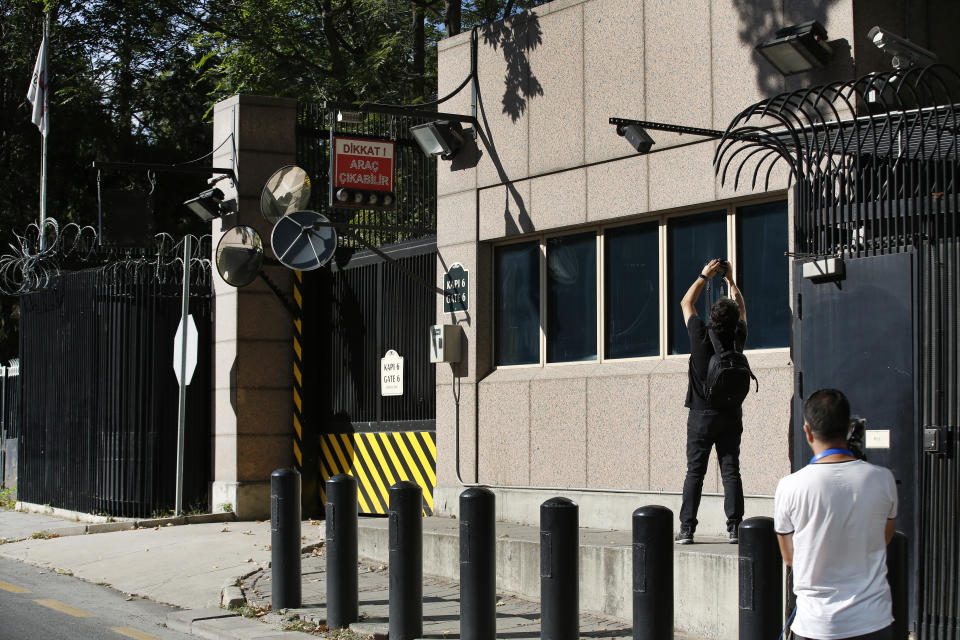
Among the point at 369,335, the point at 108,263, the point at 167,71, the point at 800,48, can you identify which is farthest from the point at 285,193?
the point at 167,71

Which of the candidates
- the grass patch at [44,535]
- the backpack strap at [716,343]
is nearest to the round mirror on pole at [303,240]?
the grass patch at [44,535]

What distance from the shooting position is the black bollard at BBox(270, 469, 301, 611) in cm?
873

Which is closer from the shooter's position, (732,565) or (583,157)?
(732,565)

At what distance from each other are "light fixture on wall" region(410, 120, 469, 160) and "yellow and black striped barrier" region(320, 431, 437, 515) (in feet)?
10.5

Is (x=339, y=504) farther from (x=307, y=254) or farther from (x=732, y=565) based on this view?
(x=307, y=254)

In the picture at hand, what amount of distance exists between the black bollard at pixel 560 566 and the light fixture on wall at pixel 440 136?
6.22m

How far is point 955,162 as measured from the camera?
6.87 metres

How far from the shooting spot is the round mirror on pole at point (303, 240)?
12602 mm

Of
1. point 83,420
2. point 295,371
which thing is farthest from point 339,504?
point 83,420

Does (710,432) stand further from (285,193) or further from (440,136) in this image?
(285,193)

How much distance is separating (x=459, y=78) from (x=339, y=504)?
602 centimetres

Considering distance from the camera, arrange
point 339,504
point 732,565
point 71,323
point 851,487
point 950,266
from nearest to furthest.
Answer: point 851,487 < point 950,266 < point 732,565 < point 339,504 < point 71,323

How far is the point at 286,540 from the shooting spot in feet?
28.6

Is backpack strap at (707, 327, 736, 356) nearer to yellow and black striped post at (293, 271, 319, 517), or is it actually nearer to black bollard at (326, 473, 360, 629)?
black bollard at (326, 473, 360, 629)
